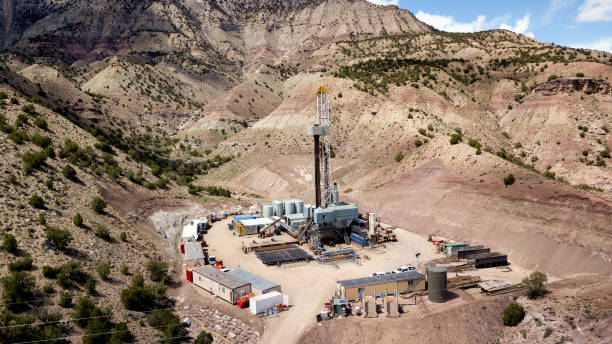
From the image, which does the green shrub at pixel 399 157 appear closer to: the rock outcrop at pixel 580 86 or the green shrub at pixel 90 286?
the rock outcrop at pixel 580 86

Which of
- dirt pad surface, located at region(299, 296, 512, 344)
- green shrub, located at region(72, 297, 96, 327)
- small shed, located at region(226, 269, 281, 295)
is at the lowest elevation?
dirt pad surface, located at region(299, 296, 512, 344)

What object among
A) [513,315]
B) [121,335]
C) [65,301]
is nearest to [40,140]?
[65,301]

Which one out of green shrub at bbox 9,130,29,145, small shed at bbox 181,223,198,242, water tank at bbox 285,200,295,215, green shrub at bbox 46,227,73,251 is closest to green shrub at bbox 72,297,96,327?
green shrub at bbox 46,227,73,251

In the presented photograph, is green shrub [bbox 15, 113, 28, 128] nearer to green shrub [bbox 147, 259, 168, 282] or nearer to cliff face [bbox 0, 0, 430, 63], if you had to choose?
green shrub [bbox 147, 259, 168, 282]

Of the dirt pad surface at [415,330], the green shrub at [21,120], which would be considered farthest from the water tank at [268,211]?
the dirt pad surface at [415,330]

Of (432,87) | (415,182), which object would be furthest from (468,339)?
(432,87)

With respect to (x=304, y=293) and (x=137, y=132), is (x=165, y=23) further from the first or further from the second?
(x=304, y=293)
